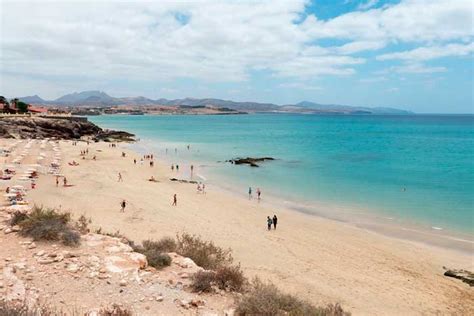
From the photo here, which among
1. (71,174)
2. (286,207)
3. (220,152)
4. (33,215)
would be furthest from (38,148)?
(33,215)

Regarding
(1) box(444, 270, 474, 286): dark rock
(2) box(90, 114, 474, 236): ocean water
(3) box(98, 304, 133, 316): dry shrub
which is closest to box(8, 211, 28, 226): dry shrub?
(3) box(98, 304, 133, 316): dry shrub

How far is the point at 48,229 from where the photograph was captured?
917cm

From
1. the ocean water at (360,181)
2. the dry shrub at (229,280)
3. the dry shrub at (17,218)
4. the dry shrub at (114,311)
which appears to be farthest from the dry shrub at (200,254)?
the ocean water at (360,181)

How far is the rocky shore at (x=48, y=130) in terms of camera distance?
59156 mm

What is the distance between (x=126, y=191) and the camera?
26500 millimetres

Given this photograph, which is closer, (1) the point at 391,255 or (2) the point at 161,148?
(1) the point at 391,255

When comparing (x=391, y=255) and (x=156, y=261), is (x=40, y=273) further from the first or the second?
(x=391, y=255)

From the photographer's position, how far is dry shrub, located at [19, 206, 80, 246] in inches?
359

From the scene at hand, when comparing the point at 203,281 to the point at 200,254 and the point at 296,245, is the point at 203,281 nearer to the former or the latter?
the point at 200,254

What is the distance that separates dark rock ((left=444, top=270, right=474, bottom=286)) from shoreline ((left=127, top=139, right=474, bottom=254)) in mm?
3621

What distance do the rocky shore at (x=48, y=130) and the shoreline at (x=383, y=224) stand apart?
44.7 metres

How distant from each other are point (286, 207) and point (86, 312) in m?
20.1

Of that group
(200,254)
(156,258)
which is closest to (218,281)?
(156,258)

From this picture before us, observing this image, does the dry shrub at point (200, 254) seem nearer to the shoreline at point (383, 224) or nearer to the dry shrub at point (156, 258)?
the dry shrub at point (156, 258)
